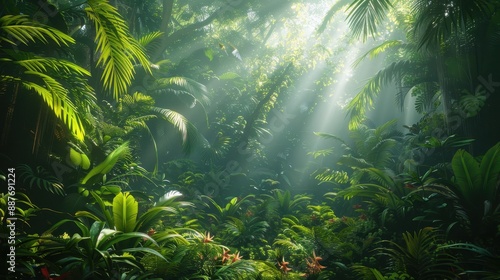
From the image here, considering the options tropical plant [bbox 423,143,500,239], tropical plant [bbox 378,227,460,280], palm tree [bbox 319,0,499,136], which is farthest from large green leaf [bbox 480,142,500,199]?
palm tree [bbox 319,0,499,136]

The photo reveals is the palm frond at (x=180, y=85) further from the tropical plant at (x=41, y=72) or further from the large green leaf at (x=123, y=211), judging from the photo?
the large green leaf at (x=123, y=211)

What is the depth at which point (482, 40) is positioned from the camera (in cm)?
588

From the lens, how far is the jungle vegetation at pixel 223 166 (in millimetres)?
3342

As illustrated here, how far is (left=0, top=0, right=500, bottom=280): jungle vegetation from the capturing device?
334cm

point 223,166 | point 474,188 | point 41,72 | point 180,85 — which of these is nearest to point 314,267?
point 474,188

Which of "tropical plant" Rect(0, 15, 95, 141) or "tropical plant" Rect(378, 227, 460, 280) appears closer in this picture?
"tropical plant" Rect(378, 227, 460, 280)

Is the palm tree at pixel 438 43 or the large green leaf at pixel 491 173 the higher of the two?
the palm tree at pixel 438 43

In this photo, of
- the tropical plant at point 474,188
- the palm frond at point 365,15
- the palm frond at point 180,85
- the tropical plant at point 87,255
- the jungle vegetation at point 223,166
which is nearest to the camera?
the tropical plant at point 87,255

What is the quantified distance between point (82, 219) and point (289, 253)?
2651 mm

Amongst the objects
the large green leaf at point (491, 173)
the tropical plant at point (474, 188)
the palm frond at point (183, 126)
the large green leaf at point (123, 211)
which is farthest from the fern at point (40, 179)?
the large green leaf at point (491, 173)

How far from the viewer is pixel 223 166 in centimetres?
1009

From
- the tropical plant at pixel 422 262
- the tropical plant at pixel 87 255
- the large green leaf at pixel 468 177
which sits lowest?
the tropical plant at pixel 87 255

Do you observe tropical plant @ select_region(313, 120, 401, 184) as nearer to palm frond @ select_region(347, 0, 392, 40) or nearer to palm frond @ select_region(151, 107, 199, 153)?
palm frond @ select_region(151, 107, 199, 153)

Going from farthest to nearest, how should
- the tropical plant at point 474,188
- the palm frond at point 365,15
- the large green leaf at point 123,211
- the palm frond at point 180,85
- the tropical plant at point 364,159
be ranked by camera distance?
the palm frond at point 180,85, the tropical plant at point 364,159, the palm frond at point 365,15, the tropical plant at point 474,188, the large green leaf at point 123,211
